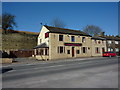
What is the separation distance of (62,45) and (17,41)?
57.8 ft

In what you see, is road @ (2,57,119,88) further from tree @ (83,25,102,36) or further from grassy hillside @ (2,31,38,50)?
tree @ (83,25,102,36)

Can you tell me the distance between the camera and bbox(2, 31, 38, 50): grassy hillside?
36150mm

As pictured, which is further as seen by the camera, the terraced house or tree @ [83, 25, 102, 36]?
tree @ [83, 25, 102, 36]

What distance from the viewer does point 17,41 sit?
3831cm

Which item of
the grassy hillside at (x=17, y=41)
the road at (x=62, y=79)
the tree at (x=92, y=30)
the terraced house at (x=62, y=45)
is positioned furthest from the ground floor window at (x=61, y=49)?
the tree at (x=92, y=30)

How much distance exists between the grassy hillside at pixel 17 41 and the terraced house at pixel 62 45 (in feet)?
27.3

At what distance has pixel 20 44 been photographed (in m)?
38.1

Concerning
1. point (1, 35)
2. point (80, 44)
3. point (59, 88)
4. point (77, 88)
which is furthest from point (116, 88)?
point (1, 35)

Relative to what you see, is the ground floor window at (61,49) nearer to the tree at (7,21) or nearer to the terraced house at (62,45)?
the terraced house at (62,45)

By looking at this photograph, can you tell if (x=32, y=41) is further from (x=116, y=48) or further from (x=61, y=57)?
(x=116, y=48)

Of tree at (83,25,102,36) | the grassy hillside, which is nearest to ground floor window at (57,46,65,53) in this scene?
the grassy hillside

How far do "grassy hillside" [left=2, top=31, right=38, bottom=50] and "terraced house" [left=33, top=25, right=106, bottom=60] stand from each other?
8.33 m

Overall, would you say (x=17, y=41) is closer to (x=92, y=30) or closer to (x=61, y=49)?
(x=61, y=49)

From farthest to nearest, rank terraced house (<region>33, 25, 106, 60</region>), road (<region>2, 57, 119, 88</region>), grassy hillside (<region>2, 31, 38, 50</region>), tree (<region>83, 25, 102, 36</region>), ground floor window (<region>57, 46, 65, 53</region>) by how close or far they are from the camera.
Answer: tree (<region>83, 25, 102, 36</region>) → grassy hillside (<region>2, 31, 38, 50</region>) → ground floor window (<region>57, 46, 65, 53</region>) → terraced house (<region>33, 25, 106, 60</region>) → road (<region>2, 57, 119, 88</region>)
